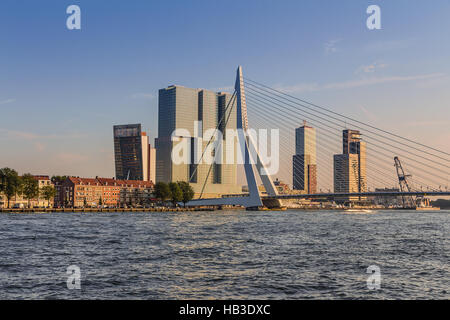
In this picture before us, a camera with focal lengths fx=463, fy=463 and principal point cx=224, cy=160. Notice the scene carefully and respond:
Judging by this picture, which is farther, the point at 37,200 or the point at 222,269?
the point at 37,200

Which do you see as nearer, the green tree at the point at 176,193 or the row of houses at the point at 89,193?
the green tree at the point at 176,193

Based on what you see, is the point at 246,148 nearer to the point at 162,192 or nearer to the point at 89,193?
the point at 162,192

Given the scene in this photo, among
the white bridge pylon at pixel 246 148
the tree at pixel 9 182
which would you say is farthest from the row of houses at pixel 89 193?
the white bridge pylon at pixel 246 148

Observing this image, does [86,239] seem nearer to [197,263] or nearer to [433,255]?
[197,263]

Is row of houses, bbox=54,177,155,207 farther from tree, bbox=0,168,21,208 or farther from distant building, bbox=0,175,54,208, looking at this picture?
tree, bbox=0,168,21,208

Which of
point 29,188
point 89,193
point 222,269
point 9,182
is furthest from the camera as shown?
point 89,193

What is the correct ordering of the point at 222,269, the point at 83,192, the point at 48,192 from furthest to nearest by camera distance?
the point at 83,192
the point at 48,192
the point at 222,269

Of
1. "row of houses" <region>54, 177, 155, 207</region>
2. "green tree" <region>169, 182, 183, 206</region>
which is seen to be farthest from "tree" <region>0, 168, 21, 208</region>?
"green tree" <region>169, 182, 183, 206</region>

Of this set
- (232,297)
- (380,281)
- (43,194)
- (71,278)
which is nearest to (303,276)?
(380,281)

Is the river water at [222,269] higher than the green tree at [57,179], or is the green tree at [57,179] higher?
the green tree at [57,179]

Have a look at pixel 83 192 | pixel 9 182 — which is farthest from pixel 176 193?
pixel 9 182

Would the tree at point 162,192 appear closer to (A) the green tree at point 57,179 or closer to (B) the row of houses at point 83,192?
(B) the row of houses at point 83,192

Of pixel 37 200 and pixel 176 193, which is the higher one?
pixel 176 193

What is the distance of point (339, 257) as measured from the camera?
28.8 metres
